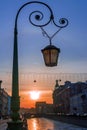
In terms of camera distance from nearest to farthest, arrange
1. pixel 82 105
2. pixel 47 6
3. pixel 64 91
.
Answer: pixel 47 6 < pixel 82 105 < pixel 64 91

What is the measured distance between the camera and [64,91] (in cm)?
18550

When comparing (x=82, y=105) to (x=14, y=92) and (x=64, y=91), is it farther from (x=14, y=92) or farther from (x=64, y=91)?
(x=14, y=92)

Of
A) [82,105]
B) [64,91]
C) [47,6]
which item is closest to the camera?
[47,6]

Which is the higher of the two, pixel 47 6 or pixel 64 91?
pixel 64 91

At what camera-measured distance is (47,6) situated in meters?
8.90

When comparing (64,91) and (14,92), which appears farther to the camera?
(64,91)

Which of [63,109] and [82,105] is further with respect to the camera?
[63,109]

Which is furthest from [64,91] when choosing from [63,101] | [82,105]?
[82,105]

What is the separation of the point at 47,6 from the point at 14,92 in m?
2.36

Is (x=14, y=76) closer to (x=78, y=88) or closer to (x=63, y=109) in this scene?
(x=78, y=88)

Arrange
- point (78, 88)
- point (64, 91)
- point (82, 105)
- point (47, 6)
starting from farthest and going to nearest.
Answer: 1. point (64, 91)
2. point (78, 88)
3. point (82, 105)
4. point (47, 6)

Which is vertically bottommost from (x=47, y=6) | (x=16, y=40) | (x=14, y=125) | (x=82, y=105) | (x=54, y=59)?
(x=14, y=125)

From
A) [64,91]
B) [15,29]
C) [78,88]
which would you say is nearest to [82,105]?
[78,88]

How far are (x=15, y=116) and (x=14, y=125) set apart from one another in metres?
0.29
